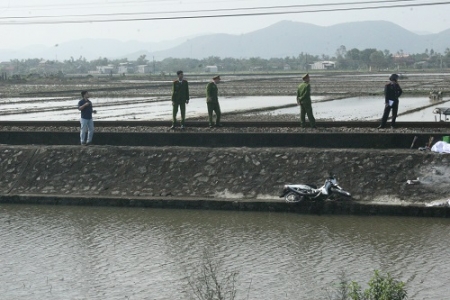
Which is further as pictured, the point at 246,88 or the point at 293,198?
the point at 246,88

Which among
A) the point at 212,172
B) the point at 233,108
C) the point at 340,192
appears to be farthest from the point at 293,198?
the point at 233,108

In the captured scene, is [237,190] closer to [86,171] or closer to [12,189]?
[86,171]

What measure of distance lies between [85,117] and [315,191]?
6375mm

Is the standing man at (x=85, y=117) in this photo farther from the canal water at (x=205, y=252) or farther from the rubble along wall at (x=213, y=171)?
the canal water at (x=205, y=252)

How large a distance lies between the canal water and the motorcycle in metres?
0.41

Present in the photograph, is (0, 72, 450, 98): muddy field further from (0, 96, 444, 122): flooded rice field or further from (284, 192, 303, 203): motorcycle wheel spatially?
(284, 192, 303, 203): motorcycle wheel

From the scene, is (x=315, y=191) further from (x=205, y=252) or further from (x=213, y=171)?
(x=205, y=252)

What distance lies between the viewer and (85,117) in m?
18.5

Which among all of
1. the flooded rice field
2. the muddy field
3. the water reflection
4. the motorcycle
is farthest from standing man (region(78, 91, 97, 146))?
the muddy field

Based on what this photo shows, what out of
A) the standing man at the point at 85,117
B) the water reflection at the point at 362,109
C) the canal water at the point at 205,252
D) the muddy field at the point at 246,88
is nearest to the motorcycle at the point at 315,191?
the canal water at the point at 205,252

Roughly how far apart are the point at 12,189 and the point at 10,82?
2801 inches

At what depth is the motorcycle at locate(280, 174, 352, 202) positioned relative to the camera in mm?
14570

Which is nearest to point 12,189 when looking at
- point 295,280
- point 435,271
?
point 295,280

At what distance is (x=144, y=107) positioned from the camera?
134 feet
